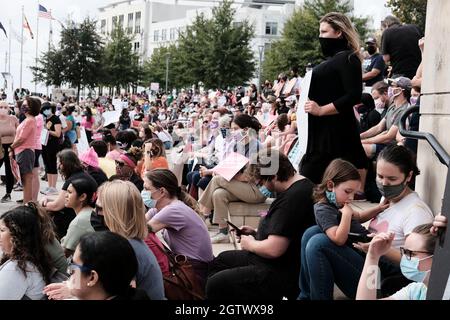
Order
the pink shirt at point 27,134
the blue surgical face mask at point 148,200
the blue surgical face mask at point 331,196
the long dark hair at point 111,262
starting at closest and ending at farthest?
the long dark hair at point 111,262
the blue surgical face mask at point 331,196
the blue surgical face mask at point 148,200
the pink shirt at point 27,134

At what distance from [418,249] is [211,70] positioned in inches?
2324

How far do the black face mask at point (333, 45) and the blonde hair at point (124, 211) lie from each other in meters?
2.05

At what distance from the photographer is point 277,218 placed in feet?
18.0

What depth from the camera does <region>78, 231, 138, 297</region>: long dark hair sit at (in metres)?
3.62

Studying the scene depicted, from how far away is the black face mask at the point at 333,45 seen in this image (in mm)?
6027

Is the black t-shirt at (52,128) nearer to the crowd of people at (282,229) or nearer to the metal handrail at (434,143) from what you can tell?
the crowd of people at (282,229)

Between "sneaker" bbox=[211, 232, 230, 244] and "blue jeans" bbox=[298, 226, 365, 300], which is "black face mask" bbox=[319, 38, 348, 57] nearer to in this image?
"blue jeans" bbox=[298, 226, 365, 300]

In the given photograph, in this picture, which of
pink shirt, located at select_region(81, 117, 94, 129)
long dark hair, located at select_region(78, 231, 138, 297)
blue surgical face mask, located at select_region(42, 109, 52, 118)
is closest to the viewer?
long dark hair, located at select_region(78, 231, 138, 297)

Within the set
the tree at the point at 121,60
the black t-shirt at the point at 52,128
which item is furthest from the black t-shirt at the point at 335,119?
the tree at the point at 121,60

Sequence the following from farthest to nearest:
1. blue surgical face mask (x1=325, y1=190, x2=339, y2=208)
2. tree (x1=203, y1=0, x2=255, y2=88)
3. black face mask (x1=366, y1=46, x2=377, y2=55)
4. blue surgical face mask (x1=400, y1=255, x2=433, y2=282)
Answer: tree (x1=203, y1=0, x2=255, y2=88), black face mask (x1=366, y1=46, x2=377, y2=55), blue surgical face mask (x1=325, y1=190, x2=339, y2=208), blue surgical face mask (x1=400, y1=255, x2=433, y2=282)

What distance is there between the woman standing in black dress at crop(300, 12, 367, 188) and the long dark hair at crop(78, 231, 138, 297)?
2737 millimetres

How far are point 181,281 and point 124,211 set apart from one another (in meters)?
1.16

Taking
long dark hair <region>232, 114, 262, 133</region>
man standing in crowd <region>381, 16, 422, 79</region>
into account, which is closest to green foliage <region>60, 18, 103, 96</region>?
long dark hair <region>232, 114, 262, 133</region>
